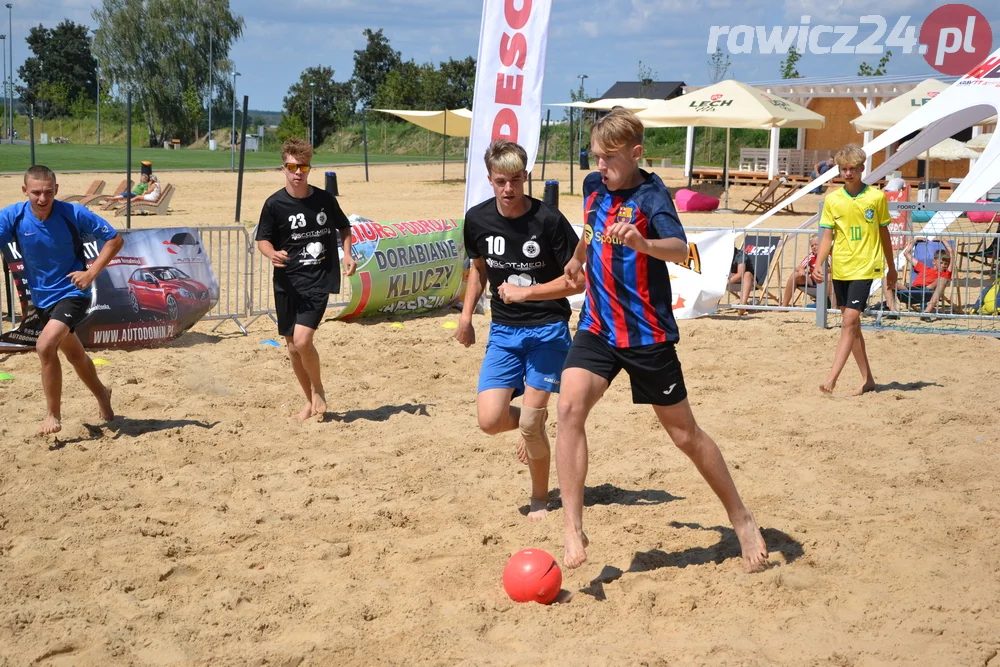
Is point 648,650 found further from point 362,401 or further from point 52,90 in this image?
point 52,90

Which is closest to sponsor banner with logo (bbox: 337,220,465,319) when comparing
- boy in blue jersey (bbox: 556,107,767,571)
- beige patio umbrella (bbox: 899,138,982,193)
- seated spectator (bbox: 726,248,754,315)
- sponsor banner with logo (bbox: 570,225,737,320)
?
sponsor banner with logo (bbox: 570,225,737,320)

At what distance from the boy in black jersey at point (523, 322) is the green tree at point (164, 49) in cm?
7247

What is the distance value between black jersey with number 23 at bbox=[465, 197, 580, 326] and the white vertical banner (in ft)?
16.4

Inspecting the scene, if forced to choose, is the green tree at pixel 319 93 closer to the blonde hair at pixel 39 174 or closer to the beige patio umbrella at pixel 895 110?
the beige patio umbrella at pixel 895 110

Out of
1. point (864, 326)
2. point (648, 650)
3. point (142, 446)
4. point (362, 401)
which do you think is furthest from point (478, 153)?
point (648, 650)

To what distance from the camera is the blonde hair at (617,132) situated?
392 centimetres

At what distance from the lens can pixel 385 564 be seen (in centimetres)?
452

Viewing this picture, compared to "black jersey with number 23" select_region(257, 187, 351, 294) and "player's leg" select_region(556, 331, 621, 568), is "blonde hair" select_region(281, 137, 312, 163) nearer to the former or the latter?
"black jersey with number 23" select_region(257, 187, 351, 294)

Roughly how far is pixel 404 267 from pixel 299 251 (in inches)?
155

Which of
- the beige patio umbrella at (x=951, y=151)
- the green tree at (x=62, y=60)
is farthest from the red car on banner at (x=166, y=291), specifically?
→ the green tree at (x=62, y=60)

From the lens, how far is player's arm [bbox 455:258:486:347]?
509 cm

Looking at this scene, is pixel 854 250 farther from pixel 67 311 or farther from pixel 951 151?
pixel 951 151

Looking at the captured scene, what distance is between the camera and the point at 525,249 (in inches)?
197

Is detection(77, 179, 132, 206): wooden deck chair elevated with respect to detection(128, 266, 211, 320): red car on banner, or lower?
elevated
